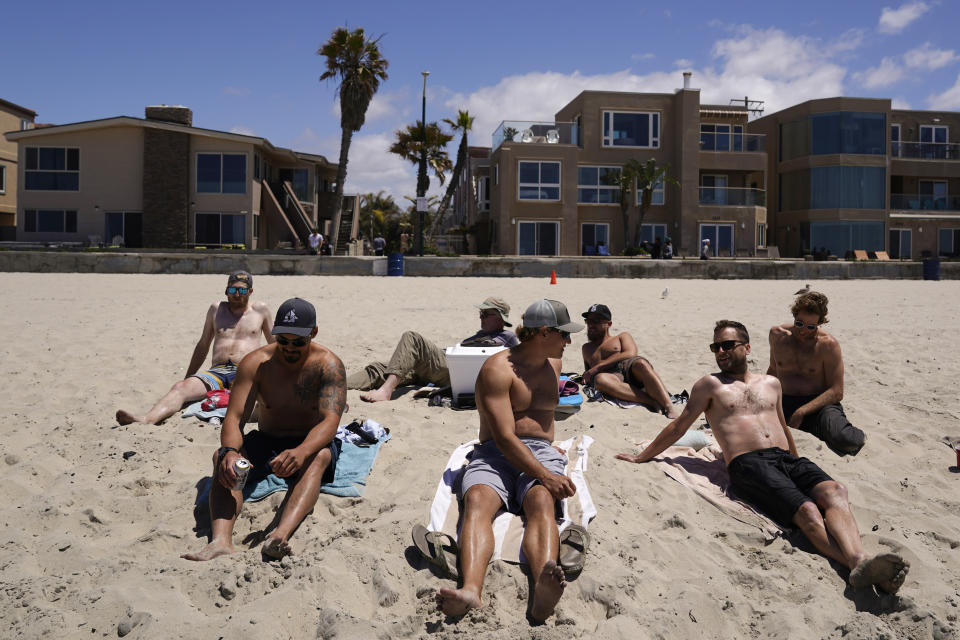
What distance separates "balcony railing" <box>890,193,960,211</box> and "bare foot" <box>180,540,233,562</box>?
42.7 m

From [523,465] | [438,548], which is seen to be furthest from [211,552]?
[523,465]

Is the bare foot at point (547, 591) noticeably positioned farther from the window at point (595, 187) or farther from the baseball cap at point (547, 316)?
the window at point (595, 187)

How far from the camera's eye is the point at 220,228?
30.9 metres

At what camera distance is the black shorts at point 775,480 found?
385 centimetres

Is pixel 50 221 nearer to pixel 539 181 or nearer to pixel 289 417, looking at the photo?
pixel 539 181

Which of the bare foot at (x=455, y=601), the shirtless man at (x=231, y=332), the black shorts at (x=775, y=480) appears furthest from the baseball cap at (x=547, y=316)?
the shirtless man at (x=231, y=332)

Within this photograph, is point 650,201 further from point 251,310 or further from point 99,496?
point 99,496

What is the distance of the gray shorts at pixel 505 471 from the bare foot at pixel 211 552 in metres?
1.16

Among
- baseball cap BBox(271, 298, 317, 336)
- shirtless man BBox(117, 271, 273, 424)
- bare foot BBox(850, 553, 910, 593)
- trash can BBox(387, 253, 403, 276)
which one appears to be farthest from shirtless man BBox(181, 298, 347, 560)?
trash can BBox(387, 253, 403, 276)

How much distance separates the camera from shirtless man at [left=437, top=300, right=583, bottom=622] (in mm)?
3078

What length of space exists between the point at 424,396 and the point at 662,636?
11.7 ft

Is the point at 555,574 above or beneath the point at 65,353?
beneath

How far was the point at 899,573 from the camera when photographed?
3170mm

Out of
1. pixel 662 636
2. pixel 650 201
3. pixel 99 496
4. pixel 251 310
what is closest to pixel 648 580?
pixel 662 636
